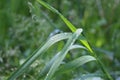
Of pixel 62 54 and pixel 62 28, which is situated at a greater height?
pixel 62 28

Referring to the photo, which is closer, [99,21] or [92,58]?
[92,58]

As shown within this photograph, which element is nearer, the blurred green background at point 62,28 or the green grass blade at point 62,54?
the green grass blade at point 62,54

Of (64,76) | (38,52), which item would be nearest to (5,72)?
(64,76)

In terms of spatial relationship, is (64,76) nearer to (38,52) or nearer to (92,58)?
(92,58)

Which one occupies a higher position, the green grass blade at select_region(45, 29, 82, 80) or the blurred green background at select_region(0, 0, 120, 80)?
the blurred green background at select_region(0, 0, 120, 80)

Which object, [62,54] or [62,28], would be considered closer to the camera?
[62,54]

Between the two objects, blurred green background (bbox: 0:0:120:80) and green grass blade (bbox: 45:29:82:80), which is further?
blurred green background (bbox: 0:0:120:80)

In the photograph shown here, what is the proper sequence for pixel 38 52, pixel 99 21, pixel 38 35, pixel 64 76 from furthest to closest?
pixel 99 21 < pixel 38 35 < pixel 64 76 < pixel 38 52

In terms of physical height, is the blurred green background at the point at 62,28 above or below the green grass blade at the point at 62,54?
above
